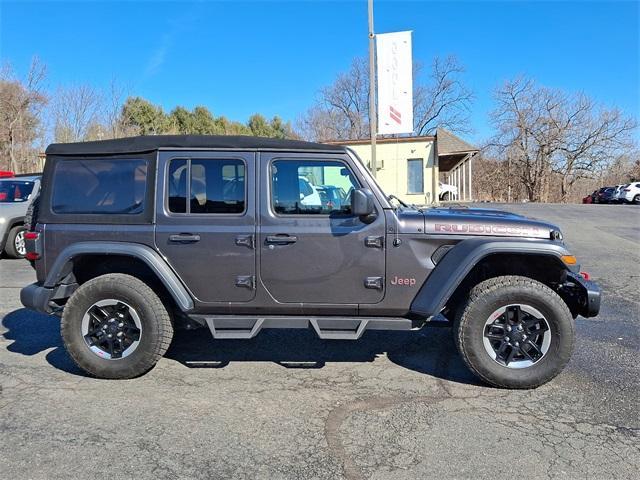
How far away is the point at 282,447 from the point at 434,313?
1546 mm

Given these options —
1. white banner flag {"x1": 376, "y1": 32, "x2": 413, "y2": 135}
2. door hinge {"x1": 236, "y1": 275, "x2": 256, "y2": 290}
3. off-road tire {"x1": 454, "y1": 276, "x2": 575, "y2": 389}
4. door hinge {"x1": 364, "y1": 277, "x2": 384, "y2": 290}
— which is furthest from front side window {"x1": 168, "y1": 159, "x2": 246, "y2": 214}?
white banner flag {"x1": 376, "y1": 32, "x2": 413, "y2": 135}

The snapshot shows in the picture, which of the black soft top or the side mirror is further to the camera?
the black soft top

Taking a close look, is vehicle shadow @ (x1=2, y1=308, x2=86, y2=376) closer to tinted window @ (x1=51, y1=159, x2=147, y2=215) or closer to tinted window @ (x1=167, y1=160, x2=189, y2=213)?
tinted window @ (x1=51, y1=159, x2=147, y2=215)

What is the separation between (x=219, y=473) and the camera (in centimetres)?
256

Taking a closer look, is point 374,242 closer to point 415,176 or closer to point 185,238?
point 185,238

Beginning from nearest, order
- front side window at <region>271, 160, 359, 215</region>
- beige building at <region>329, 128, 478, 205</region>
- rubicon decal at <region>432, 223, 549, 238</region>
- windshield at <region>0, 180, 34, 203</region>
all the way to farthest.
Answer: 1. rubicon decal at <region>432, 223, 549, 238</region>
2. front side window at <region>271, 160, 359, 215</region>
3. windshield at <region>0, 180, 34, 203</region>
4. beige building at <region>329, 128, 478, 205</region>

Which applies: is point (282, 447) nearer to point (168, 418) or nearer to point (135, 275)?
point (168, 418)

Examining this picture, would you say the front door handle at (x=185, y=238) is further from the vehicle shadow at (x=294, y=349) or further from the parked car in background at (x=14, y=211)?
the parked car in background at (x=14, y=211)

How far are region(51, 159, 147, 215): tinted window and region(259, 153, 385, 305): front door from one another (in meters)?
1.11

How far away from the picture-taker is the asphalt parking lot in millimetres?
2639

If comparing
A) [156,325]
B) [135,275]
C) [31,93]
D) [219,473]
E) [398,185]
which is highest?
[31,93]

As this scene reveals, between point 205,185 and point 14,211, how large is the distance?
7.79 metres

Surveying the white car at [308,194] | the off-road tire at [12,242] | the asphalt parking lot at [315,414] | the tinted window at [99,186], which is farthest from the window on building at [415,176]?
the tinted window at [99,186]

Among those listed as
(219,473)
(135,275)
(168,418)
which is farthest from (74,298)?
(219,473)
